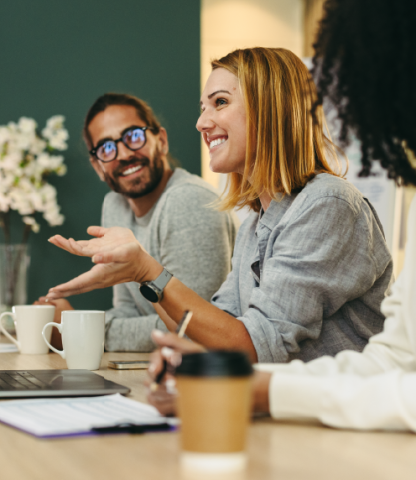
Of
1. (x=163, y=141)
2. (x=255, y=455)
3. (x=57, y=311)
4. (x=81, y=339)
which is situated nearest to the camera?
(x=255, y=455)

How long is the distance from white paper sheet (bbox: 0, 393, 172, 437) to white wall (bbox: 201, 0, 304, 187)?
2526mm

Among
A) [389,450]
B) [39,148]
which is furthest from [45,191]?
[389,450]

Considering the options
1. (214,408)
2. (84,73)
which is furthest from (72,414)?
(84,73)

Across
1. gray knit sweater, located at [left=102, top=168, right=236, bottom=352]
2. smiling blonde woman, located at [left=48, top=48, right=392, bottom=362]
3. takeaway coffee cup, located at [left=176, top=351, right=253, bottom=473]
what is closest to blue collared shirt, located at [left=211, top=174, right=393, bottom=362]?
smiling blonde woman, located at [left=48, top=48, right=392, bottom=362]

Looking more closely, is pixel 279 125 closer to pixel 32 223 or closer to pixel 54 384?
pixel 54 384

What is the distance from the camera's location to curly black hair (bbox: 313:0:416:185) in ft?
2.63

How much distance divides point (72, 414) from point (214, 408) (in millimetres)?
323

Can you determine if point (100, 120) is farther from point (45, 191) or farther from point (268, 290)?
point (268, 290)

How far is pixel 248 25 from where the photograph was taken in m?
3.23

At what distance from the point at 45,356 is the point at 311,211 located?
2.48 ft

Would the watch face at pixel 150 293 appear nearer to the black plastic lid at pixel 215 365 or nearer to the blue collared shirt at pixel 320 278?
the blue collared shirt at pixel 320 278

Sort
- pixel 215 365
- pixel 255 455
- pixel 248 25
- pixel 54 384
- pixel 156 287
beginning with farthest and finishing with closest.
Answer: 1. pixel 248 25
2. pixel 156 287
3. pixel 54 384
4. pixel 255 455
5. pixel 215 365

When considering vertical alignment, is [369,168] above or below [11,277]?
above

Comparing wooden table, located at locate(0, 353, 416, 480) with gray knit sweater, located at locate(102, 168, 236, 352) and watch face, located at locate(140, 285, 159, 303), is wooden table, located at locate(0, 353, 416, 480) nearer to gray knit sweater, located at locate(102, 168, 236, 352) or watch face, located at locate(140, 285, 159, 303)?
watch face, located at locate(140, 285, 159, 303)
